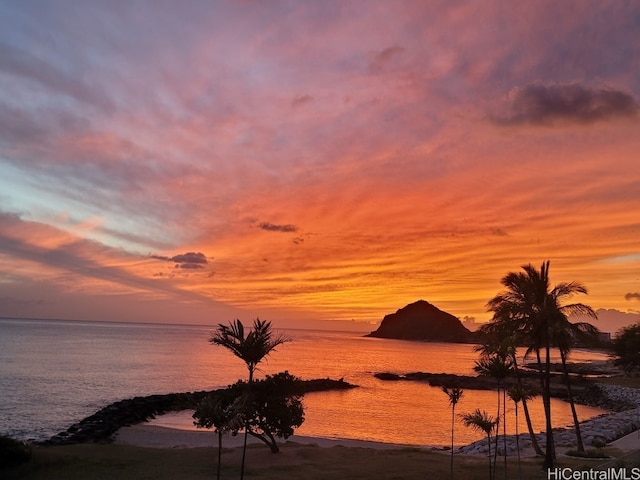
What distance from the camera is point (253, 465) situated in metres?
28.7

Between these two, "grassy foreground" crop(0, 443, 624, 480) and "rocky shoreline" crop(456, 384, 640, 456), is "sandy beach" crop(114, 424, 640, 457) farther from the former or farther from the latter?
"grassy foreground" crop(0, 443, 624, 480)

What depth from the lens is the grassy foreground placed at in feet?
Answer: 83.5

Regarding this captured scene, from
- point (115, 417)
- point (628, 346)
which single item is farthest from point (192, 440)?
point (628, 346)

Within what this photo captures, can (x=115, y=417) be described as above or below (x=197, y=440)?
below

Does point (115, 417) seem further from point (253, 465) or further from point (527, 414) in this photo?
point (527, 414)

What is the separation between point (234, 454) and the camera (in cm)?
3080

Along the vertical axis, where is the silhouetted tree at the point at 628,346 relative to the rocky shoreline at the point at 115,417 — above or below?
above

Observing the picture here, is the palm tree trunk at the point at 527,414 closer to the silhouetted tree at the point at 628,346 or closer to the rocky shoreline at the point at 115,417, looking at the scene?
the rocky shoreline at the point at 115,417

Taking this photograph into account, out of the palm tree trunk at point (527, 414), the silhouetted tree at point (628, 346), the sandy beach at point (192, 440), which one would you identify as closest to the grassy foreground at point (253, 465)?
the palm tree trunk at point (527, 414)

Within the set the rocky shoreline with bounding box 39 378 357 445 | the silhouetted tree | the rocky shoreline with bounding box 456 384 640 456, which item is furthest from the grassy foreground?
the silhouetted tree

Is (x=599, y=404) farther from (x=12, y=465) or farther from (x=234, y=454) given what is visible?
(x=12, y=465)

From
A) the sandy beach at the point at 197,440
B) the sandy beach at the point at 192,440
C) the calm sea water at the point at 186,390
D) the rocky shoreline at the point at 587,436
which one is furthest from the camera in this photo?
the calm sea water at the point at 186,390

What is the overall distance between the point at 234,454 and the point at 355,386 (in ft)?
228

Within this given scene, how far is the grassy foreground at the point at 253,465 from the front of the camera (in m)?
25.5
